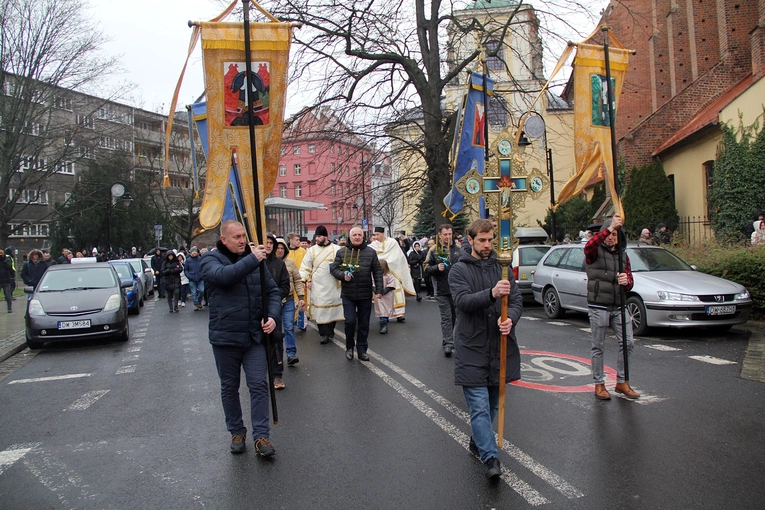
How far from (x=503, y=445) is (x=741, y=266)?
855cm

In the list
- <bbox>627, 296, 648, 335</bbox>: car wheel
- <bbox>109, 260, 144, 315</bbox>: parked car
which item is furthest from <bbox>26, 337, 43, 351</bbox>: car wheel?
<bbox>627, 296, 648, 335</bbox>: car wheel

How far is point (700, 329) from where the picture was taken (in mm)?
10758

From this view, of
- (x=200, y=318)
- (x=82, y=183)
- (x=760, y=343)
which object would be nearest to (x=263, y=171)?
(x=760, y=343)

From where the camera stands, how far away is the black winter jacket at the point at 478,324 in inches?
175

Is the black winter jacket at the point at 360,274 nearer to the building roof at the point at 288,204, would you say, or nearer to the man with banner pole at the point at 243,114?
the man with banner pole at the point at 243,114

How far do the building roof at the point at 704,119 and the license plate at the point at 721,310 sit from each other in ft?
38.4

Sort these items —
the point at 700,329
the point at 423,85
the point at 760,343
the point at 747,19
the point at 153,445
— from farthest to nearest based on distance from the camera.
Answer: the point at 747,19 < the point at 423,85 < the point at 700,329 < the point at 760,343 < the point at 153,445

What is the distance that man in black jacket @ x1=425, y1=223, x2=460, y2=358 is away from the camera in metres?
9.16

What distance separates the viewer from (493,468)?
430 cm

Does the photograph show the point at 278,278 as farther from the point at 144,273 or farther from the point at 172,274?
the point at 144,273

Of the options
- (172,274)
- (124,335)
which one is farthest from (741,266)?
(172,274)

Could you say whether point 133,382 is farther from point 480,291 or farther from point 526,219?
point 526,219

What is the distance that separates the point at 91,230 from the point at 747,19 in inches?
1592

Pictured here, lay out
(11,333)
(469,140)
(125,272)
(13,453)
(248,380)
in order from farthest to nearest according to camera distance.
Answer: (125,272) < (11,333) < (469,140) < (13,453) < (248,380)
